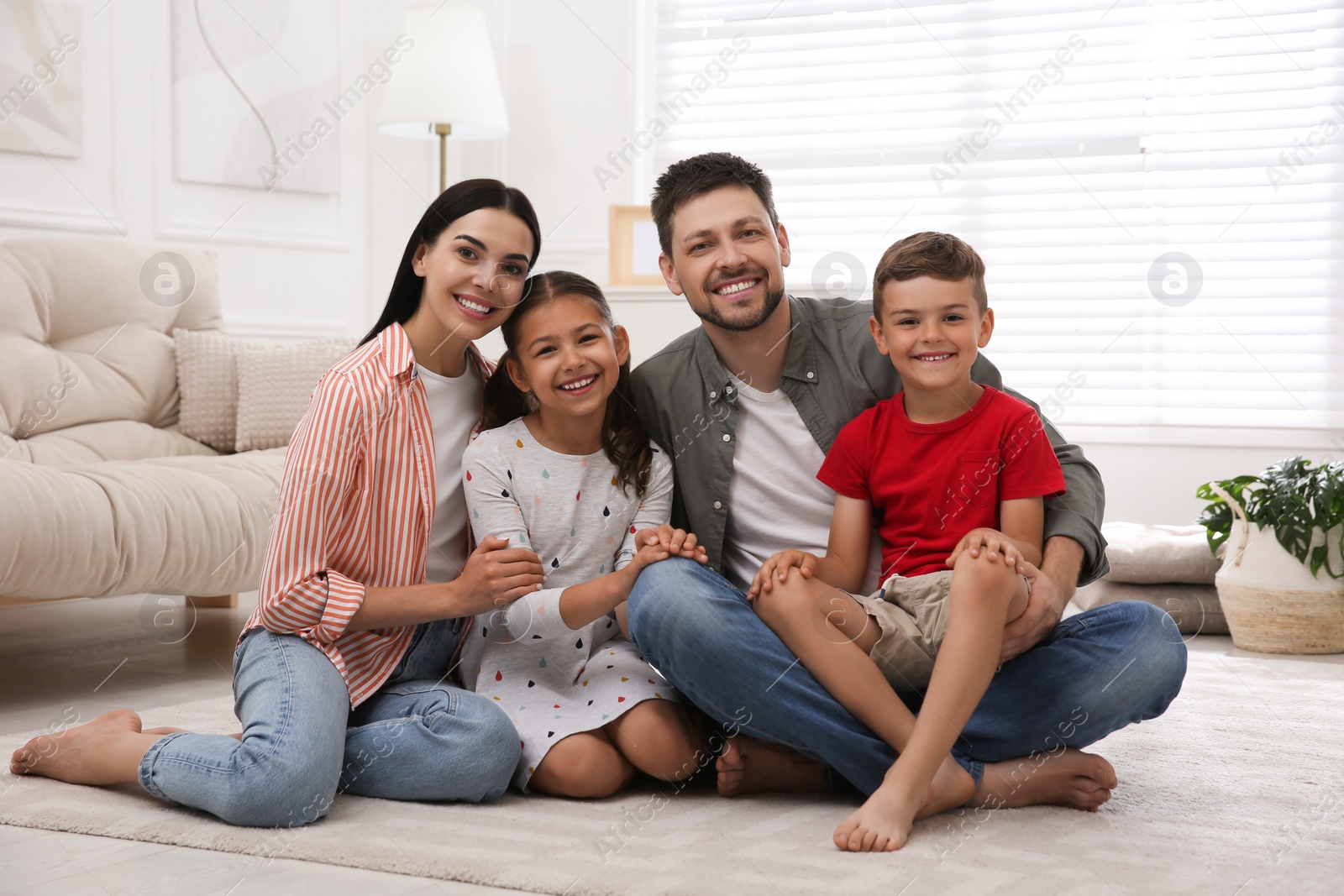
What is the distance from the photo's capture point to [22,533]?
1779 millimetres

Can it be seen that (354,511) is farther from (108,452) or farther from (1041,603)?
(108,452)

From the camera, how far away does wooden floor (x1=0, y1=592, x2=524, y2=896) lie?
1.12m

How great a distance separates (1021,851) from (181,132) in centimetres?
309

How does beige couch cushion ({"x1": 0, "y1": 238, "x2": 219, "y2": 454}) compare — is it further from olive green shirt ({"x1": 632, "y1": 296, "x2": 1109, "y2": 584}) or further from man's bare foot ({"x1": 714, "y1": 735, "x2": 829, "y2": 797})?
man's bare foot ({"x1": 714, "y1": 735, "x2": 829, "y2": 797})

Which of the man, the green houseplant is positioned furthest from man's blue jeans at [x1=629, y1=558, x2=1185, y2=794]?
the green houseplant

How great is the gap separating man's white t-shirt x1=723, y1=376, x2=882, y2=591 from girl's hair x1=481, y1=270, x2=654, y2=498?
13 centimetres

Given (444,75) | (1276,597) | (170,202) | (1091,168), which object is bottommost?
(1276,597)

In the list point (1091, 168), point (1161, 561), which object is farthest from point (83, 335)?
point (1091, 168)

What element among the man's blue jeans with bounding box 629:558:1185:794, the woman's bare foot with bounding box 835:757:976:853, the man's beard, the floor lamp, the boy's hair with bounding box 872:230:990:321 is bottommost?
the woman's bare foot with bounding box 835:757:976:853

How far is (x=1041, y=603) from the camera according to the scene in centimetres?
129

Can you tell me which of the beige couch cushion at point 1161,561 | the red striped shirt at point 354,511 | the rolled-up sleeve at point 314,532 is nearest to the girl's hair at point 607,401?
the red striped shirt at point 354,511

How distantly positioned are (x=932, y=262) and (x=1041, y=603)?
0.42 meters

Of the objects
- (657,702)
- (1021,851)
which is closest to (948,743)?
(1021,851)

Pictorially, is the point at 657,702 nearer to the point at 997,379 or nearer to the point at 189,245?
the point at 997,379
